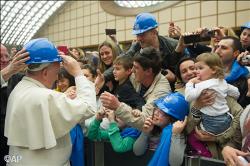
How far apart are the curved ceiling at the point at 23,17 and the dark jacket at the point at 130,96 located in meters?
29.7

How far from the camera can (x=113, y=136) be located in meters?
2.88

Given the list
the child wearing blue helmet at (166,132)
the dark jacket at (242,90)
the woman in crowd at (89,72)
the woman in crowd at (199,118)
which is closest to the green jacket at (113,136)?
the child wearing blue helmet at (166,132)

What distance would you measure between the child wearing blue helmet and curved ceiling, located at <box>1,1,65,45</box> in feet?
99.7

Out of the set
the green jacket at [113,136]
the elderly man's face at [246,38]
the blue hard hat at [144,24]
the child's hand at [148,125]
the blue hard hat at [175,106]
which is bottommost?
the green jacket at [113,136]

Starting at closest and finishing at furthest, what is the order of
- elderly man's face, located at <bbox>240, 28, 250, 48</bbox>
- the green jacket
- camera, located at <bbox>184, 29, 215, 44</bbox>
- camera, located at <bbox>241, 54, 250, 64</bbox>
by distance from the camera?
the green jacket, camera, located at <bbox>241, 54, 250, 64</bbox>, elderly man's face, located at <bbox>240, 28, 250, 48</bbox>, camera, located at <bbox>184, 29, 215, 44</bbox>

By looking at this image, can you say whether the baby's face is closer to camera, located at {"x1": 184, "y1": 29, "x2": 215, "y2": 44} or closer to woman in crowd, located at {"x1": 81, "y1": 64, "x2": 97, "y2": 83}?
camera, located at {"x1": 184, "y1": 29, "x2": 215, "y2": 44}

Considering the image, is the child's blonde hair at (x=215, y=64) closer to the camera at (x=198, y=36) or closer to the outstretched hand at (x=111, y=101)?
the outstretched hand at (x=111, y=101)

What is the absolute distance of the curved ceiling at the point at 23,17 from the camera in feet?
105

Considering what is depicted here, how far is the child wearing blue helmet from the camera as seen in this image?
2.42 meters

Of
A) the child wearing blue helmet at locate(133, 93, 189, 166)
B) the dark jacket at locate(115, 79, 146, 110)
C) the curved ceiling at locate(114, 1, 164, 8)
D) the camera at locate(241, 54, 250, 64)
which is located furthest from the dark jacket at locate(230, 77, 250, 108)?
the curved ceiling at locate(114, 1, 164, 8)

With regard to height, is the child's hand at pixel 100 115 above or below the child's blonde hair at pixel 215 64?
below

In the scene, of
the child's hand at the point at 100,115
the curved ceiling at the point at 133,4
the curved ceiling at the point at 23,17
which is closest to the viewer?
the child's hand at the point at 100,115

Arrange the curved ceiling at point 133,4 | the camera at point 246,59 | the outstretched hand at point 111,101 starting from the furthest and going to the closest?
the curved ceiling at point 133,4, the camera at point 246,59, the outstretched hand at point 111,101

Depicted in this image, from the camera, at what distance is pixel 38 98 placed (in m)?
2.30
